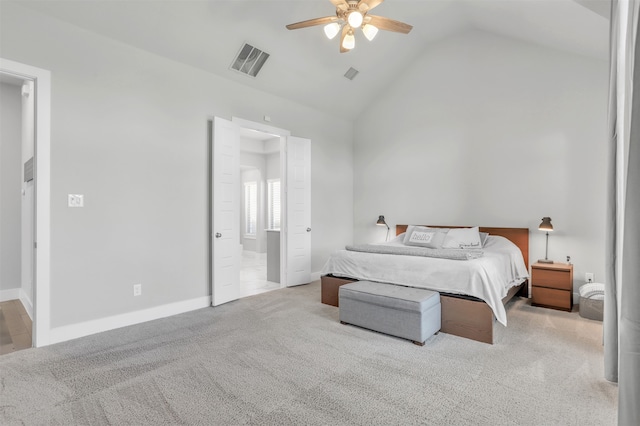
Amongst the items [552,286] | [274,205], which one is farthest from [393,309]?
[274,205]

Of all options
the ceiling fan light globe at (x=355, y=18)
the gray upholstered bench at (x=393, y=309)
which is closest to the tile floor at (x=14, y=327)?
the gray upholstered bench at (x=393, y=309)

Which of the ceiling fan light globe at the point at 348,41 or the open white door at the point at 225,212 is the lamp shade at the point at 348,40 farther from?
the open white door at the point at 225,212

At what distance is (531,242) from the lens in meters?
4.60

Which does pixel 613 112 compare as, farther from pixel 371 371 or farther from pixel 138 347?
pixel 138 347

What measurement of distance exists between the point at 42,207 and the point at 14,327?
1482 millimetres

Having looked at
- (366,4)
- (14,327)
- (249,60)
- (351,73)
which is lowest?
(14,327)

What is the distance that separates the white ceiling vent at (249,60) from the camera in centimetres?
416

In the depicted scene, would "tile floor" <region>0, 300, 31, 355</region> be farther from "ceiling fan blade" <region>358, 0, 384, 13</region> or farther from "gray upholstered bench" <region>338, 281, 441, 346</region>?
"ceiling fan blade" <region>358, 0, 384, 13</region>

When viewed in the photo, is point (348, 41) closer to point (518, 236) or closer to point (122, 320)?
point (518, 236)

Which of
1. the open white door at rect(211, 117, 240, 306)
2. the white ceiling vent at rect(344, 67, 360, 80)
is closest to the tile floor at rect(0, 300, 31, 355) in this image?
the open white door at rect(211, 117, 240, 306)

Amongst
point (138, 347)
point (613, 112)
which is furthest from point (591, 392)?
point (138, 347)

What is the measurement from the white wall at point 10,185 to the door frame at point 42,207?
2.31 metres

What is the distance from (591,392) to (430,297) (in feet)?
4.00

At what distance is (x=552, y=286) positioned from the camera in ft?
13.0
